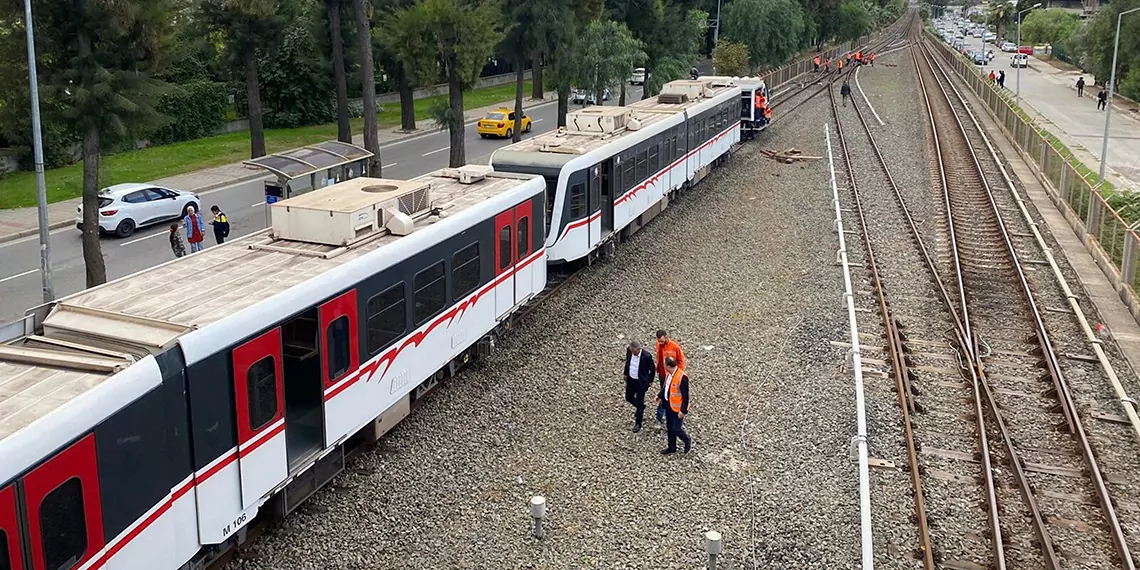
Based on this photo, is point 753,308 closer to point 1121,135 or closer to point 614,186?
point 614,186

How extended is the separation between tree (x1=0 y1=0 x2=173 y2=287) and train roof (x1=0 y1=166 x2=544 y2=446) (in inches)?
271

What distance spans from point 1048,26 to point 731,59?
6421 centimetres

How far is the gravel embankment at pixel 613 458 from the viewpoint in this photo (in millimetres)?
10312

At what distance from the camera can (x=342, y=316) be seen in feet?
35.1

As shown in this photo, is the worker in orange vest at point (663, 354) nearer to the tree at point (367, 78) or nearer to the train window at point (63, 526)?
the train window at point (63, 526)

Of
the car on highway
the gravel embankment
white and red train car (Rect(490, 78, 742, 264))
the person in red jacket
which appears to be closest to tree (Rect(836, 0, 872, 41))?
the car on highway

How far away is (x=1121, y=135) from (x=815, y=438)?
141ft

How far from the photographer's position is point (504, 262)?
15.3 m

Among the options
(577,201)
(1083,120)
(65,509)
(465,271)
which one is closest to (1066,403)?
(465,271)

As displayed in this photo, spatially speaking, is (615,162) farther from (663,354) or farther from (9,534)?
(9,534)

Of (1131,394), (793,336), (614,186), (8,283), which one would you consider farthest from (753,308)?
(8,283)

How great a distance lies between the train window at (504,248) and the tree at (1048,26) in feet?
306

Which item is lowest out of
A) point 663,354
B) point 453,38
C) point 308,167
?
point 663,354

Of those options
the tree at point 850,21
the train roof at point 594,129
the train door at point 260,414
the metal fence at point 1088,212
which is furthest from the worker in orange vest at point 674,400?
the tree at point 850,21
